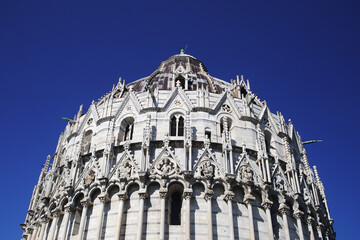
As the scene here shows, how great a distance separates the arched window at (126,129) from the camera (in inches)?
1087

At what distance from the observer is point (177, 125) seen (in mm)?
27109

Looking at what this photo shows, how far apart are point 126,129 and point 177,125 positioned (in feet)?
14.1

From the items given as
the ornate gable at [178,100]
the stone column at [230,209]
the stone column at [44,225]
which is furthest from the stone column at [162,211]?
the stone column at [44,225]

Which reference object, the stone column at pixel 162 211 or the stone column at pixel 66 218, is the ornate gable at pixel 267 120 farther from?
the stone column at pixel 66 218

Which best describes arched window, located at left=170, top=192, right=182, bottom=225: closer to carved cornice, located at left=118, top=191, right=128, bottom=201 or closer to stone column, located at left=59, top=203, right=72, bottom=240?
carved cornice, located at left=118, top=191, right=128, bottom=201

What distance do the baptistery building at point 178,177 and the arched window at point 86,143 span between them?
0.12 metres

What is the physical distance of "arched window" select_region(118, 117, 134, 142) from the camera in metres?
27.6

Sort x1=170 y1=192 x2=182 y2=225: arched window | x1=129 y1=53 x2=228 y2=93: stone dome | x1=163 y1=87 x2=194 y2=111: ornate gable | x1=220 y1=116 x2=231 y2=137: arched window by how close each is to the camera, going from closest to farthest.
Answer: x1=170 y1=192 x2=182 y2=225: arched window < x1=220 y1=116 x2=231 y2=137: arched window < x1=163 y1=87 x2=194 y2=111: ornate gable < x1=129 y1=53 x2=228 y2=93: stone dome

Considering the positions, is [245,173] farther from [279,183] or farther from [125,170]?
[125,170]

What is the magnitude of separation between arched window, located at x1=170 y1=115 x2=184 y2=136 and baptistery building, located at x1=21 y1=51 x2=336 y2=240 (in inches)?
3.0

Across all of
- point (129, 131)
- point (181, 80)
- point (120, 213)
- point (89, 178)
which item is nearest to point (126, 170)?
point (89, 178)

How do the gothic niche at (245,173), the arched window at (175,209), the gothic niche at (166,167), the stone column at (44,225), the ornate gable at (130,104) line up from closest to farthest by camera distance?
the arched window at (175,209)
the gothic niche at (166,167)
the gothic niche at (245,173)
the stone column at (44,225)
the ornate gable at (130,104)

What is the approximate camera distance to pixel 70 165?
27906mm

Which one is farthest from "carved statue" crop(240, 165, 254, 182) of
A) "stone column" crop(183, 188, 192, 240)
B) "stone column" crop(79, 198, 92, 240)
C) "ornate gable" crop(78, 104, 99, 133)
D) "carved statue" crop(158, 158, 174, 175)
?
"ornate gable" crop(78, 104, 99, 133)
